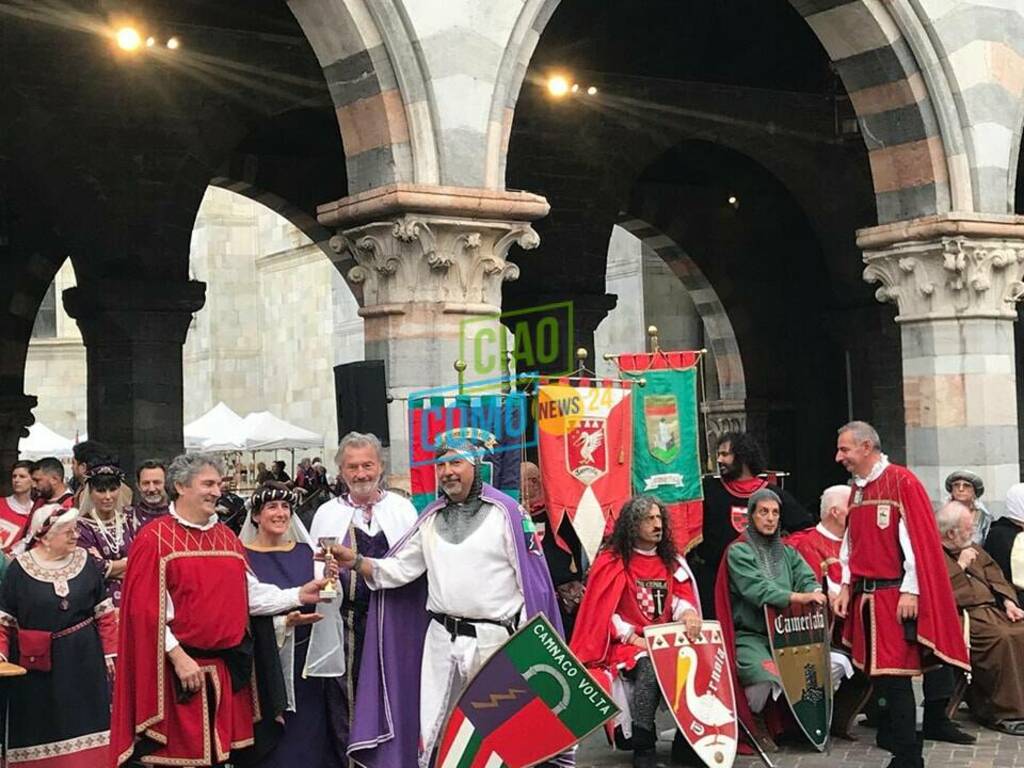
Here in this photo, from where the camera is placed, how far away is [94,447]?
364 inches

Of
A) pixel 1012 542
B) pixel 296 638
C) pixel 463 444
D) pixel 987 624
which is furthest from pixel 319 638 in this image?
pixel 1012 542

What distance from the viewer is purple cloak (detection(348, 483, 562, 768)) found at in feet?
21.5

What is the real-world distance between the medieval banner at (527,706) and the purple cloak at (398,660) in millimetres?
400

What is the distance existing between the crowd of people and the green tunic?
0.01 metres

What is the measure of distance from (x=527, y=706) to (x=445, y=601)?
0.57 meters

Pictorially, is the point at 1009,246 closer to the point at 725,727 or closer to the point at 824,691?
the point at 824,691

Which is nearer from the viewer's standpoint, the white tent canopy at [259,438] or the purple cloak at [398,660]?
the purple cloak at [398,660]

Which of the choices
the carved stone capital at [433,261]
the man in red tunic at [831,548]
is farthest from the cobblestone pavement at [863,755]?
the carved stone capital at [433,261]

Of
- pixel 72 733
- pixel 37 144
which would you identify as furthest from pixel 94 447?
pixel 37 144

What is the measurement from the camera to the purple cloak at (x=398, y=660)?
6.55m

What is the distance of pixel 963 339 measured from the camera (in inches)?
444

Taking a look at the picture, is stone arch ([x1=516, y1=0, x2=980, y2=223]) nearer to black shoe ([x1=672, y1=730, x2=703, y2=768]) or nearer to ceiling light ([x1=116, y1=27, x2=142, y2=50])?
black shoe ([x1=672, y1=730, x2=703, y2=768])

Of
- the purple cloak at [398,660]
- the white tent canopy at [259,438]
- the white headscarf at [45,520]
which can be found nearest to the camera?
the purple cloak at [398,660]

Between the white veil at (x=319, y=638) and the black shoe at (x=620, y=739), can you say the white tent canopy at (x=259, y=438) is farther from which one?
the white veil at (x=319, y=638)
